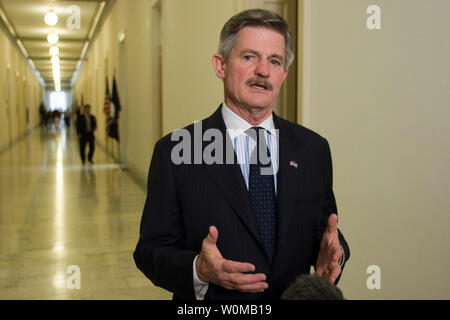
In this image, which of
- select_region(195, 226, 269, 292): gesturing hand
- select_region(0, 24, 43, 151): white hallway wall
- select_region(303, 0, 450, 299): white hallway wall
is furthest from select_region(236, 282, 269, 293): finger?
select_region(0, 24, 43, 151): white hallway wall

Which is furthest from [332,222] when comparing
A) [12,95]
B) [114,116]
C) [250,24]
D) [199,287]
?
[12,95]

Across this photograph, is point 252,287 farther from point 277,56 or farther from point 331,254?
point 277,56

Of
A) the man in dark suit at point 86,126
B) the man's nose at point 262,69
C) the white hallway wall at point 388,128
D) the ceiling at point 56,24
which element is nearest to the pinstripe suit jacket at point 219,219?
the man's nose at point 262,69

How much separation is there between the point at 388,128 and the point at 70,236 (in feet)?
13.6

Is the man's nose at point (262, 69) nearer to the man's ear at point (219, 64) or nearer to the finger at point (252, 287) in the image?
the man's ear at point (219, 64)

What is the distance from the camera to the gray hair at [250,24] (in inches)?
62.6

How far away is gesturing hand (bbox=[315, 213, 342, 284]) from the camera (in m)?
1.49

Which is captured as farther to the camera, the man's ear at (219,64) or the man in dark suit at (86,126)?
the man in dark suit at (86,126)

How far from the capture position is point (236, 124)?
1.68m

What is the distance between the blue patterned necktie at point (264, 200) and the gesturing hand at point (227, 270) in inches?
10.5

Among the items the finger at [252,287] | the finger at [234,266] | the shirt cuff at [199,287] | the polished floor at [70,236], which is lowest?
the polished floor at [70,236]

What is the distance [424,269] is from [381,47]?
1487mm

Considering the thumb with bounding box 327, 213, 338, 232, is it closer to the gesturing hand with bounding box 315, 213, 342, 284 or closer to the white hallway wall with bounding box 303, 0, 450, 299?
the gesturing hand with bounding box 315, 213, 342, 284

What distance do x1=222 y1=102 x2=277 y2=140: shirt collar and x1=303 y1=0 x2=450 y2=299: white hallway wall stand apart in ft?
5.74
